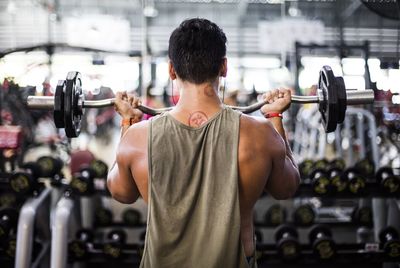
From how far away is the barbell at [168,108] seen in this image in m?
1.48

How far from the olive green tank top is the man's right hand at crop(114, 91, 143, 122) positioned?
12.7 inches

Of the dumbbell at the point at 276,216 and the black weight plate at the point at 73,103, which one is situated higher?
the black weight plate at the point at 73,103

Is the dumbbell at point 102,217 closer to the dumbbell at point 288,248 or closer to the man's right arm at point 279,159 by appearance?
the dumbbell at point 288,248

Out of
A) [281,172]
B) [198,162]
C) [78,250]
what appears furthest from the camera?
[78,250]

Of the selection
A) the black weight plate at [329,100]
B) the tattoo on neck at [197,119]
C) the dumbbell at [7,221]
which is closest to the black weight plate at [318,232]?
the black weight plate at [329,100]

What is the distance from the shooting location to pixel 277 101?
1.53 m

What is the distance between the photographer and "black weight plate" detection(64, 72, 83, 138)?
1.50m

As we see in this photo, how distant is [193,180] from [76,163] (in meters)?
2.95

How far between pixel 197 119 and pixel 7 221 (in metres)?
1.89

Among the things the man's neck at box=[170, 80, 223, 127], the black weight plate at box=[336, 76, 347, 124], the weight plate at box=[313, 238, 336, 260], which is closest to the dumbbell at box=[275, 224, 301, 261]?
the weight plate at box=[313, 238, 336, 260]

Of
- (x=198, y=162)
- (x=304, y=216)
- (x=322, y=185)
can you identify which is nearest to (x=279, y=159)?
(x=198, y=162)

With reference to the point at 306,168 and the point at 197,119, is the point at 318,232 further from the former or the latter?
the point at 197,119

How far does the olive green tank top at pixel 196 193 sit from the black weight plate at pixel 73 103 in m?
0.45

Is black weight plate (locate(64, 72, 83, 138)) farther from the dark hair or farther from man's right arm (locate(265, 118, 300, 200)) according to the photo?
man's right arm (locate(265, 118, 300, 200))
